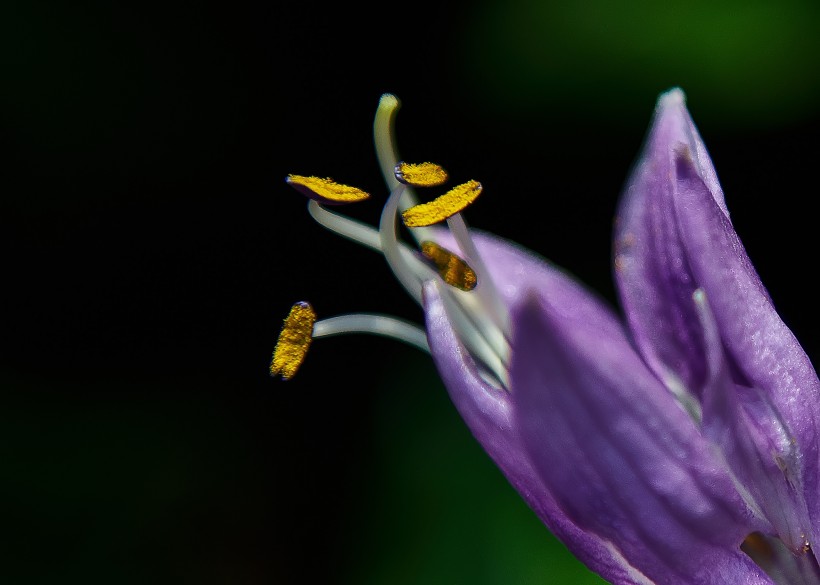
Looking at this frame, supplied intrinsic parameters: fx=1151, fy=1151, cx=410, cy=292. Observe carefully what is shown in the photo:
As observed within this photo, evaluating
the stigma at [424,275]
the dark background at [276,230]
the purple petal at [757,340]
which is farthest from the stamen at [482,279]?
the dark background at [276,230]

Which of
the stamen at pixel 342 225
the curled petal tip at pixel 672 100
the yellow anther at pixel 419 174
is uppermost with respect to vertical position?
the curled petal tip at pixel 672 100

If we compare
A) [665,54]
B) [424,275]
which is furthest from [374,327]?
[665,54]

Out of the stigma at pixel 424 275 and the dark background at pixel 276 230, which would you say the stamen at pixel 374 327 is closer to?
the stigma at pixel 424 275

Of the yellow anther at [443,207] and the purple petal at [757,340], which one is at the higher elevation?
the yellow anther at [443,207]

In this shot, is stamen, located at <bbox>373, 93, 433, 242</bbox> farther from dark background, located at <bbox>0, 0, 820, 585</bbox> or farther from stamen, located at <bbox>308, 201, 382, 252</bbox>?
dark background, located at <bbox>0, 0, 820, 585</bbox>

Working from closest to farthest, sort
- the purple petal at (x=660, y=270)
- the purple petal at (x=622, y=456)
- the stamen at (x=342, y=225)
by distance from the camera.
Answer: the purple petal at (x=622, y=456)
the purple petal at (x=660, y=270)
the stamen at (x=342, y=225)

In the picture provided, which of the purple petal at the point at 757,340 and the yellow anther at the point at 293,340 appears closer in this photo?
the purple petal at the point at 757,340

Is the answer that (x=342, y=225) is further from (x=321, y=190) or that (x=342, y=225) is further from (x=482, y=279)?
(x=482, y=279)
